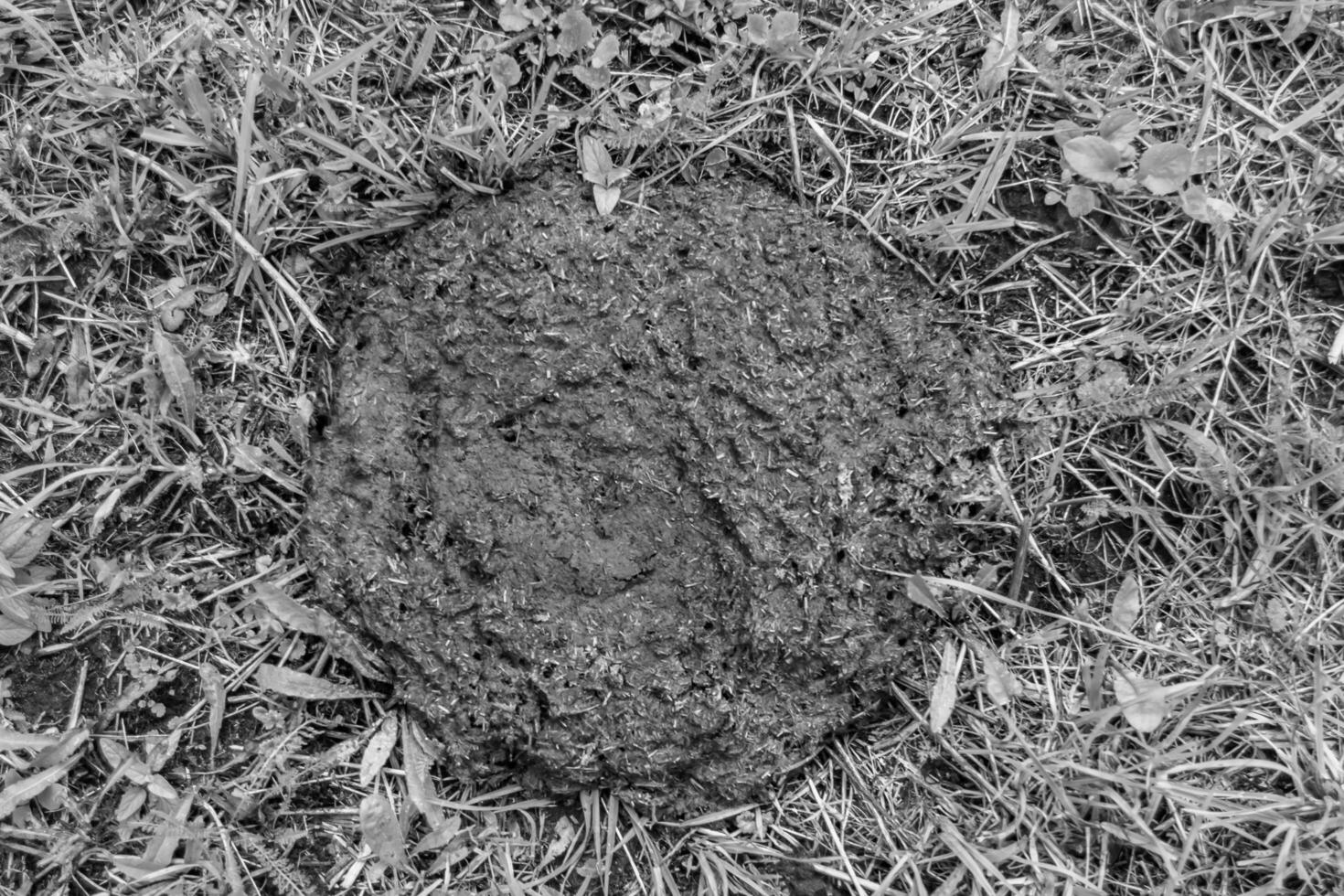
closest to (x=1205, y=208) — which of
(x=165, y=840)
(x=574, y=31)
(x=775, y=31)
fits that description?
(x=775, y=31)

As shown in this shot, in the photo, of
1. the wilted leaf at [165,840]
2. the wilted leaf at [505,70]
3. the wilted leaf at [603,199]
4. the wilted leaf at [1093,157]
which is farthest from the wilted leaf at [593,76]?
the wilted leaf at [165,840]

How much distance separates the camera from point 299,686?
2.25 m

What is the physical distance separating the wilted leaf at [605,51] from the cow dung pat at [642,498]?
435mm

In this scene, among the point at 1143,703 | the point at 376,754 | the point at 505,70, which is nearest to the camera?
the point at 1143,703

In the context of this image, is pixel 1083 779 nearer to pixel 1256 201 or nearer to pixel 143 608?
pixel 1256 201

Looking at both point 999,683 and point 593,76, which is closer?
point 999,683

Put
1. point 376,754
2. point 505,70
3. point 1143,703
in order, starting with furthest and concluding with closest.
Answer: point 505,70
point 376,754
point 1143,703

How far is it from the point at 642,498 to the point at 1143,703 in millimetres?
1311

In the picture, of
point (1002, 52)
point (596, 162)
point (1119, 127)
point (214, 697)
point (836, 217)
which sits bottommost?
point (214, 697)

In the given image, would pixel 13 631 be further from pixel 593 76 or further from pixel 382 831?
pixel 593 76

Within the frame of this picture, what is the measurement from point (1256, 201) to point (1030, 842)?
5.78 ft

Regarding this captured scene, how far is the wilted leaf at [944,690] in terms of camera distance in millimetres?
2201

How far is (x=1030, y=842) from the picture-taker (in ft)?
6.97

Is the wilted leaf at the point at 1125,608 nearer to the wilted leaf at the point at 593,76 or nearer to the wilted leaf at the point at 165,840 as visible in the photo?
the wilted leaf at the point at 593,76
